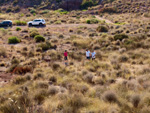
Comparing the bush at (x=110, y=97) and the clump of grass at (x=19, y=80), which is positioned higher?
the bush at (x=110, y=97)

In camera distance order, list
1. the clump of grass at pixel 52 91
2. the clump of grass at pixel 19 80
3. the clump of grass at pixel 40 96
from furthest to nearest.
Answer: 1. the clump of grass at pixel 19 80
2. the clump of grass at pixel 52 91
3. the clump of grass at pixel 40 96

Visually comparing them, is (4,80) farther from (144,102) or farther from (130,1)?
(130,1)

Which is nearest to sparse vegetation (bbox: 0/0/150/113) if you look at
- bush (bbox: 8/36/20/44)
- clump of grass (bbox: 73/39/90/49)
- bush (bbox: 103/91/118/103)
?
bush (bbox: 103/91/118/103)

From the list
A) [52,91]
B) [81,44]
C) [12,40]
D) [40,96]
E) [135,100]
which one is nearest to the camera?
[135,100]

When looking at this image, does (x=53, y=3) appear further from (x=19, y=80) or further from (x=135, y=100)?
(x=135, y=100)

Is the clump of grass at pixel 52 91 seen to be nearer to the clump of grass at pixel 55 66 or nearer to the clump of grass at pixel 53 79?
the clump of grass at pixel 53 79

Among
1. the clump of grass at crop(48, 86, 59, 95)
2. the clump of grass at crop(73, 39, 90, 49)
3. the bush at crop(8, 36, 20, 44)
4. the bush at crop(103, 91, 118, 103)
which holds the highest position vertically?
the bush at crop(103, 91, 118, 103)

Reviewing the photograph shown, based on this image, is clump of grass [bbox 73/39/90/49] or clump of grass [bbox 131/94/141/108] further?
clump of grass [bbox 73/39/90/49]

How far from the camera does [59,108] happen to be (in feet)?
20.0

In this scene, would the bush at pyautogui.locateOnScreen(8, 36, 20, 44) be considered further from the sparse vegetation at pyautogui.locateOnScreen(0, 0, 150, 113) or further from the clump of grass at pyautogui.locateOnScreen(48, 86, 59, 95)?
the clump of grass at pyautogui.locateOnScreen(48, 86, 59, 95)

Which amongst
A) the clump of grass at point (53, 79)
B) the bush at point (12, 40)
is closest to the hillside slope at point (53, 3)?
the bush at point (12, 40)

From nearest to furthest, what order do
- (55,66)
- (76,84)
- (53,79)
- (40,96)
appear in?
(40,96), (76,84), (53,79), (55,66)

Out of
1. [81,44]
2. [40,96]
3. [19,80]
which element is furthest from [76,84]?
[81,44]

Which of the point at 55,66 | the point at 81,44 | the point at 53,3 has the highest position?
the point at 53,3
